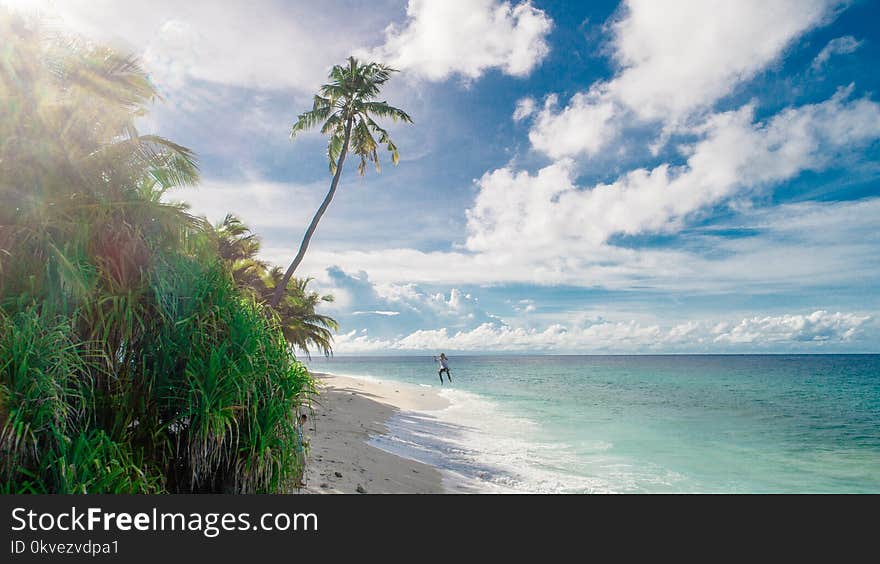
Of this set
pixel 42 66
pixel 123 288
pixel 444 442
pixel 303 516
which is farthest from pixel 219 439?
pixel 444 442

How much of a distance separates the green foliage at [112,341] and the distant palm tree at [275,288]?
45.4ft

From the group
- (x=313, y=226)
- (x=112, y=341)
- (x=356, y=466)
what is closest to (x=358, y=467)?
(x=356, y=466)

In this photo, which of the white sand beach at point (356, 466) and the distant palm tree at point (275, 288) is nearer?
the white sand beach at point (356, 466)

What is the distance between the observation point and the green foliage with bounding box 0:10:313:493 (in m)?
4.20

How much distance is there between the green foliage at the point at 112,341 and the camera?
13.8 feet

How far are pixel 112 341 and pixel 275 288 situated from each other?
61.2ft

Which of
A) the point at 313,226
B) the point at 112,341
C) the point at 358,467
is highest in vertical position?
the point at 313,226

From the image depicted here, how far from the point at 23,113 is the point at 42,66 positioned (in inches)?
43.5

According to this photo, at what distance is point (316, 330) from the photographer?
30.0 metres

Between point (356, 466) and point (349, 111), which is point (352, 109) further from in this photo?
point (356, 466)

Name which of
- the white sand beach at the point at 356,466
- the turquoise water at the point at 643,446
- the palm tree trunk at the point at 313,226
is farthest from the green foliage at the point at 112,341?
the palm tree trunk at the point at 313,226

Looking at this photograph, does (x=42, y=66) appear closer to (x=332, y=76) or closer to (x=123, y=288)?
(x=123, y=288)

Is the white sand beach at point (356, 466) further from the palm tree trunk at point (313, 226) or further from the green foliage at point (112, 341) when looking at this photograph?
the palm tree trunk at point (313, 226)

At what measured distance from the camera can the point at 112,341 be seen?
529cm
